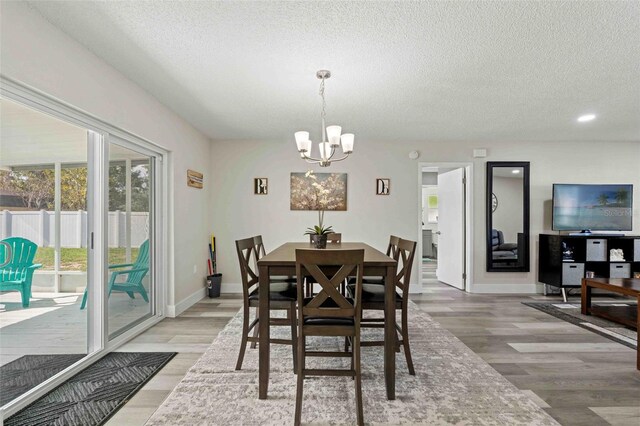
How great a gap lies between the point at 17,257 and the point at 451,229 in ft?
→ 17.9

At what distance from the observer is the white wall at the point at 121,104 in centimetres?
185

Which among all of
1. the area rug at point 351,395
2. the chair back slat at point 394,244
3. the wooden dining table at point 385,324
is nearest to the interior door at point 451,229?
the chair back slat at point 394,244

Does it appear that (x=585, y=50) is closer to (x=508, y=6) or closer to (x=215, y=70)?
(x=508, y=6)

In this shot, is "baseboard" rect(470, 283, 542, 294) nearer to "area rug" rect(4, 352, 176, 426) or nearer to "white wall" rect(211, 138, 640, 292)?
"white wall" rect(211, 138, 640, 292)

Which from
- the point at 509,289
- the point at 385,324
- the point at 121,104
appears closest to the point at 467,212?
the point at 509,289

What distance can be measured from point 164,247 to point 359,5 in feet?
10.3

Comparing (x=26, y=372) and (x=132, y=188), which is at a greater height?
(x=132, y=188)

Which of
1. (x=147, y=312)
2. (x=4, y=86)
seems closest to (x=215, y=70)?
(x=4, y=86)

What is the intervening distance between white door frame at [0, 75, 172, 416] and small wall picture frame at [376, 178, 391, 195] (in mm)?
2980

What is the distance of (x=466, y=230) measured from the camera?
5254mm

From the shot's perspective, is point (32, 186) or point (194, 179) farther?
point (194, 179)

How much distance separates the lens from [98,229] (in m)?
2.62

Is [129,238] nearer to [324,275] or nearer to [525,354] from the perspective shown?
[324,275]

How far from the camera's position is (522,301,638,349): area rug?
3.17 m
